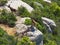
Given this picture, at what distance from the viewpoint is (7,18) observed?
2316cm

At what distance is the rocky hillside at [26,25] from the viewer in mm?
20247

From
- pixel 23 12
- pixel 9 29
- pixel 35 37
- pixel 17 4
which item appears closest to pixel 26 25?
pixel 9 29

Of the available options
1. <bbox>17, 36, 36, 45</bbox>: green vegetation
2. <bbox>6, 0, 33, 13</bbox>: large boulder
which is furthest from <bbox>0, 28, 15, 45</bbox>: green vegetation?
<bbox>6, 0, 33, 13</bbox>: large boulder

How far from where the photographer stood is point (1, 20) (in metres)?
22.9

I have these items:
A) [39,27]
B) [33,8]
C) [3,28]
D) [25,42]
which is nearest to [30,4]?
[33,8]

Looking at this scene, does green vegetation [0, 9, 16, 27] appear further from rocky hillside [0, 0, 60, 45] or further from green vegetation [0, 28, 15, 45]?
green vegetation [0, 28, 15, 45]

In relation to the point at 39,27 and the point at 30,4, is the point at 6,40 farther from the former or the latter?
the point at 30,4

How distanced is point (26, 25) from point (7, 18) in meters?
1.85

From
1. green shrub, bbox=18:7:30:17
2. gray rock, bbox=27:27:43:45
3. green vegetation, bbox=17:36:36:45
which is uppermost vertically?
green vegetation, bbox=17:36:36:45

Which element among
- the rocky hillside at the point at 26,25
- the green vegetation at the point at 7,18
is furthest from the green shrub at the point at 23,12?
the green vegetation at the point at 7,18

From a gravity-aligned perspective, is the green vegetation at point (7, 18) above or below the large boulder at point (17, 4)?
above

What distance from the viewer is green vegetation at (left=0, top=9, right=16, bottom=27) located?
74.9 feet

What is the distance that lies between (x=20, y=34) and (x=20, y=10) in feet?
16.8

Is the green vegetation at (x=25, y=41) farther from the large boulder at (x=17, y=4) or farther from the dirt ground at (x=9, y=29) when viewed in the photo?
the large boulder at (x=17, y=4)
